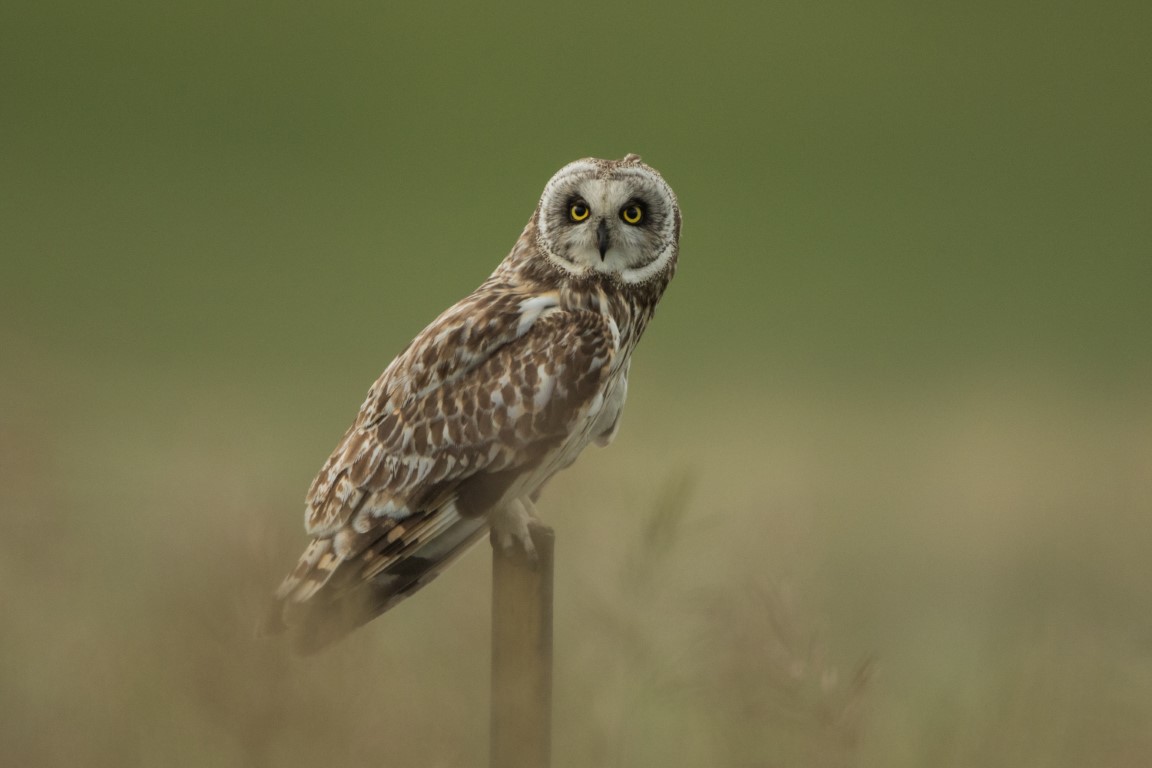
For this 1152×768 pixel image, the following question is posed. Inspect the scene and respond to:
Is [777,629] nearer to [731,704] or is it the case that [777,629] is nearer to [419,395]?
[731,704]

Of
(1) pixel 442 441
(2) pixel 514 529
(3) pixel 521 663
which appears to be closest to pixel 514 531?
(2) pixel 514 529

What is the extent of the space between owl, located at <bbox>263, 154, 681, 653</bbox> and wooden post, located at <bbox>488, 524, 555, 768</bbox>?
0.14 meters

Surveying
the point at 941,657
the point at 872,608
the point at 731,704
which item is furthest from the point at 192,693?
the point at 872,608

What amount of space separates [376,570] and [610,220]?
78 centimetres

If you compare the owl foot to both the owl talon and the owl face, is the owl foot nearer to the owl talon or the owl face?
the owl talon

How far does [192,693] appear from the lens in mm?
1190

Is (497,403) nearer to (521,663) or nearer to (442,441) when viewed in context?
(442,441)

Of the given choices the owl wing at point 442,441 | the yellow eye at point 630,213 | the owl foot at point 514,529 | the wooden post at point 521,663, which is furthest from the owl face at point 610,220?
the wooden post at point 521,663

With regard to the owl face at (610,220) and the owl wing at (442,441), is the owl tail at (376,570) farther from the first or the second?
the owl face at (610,220)

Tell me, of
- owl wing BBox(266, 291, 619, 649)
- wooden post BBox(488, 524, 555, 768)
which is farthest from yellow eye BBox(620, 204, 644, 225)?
wooden post BBox(488, 524, 555, 768)

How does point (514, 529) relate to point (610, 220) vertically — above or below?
below

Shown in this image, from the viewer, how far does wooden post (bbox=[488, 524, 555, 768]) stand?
1764 mm

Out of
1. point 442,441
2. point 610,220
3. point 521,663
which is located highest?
point 610,220

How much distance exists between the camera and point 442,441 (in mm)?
2328
